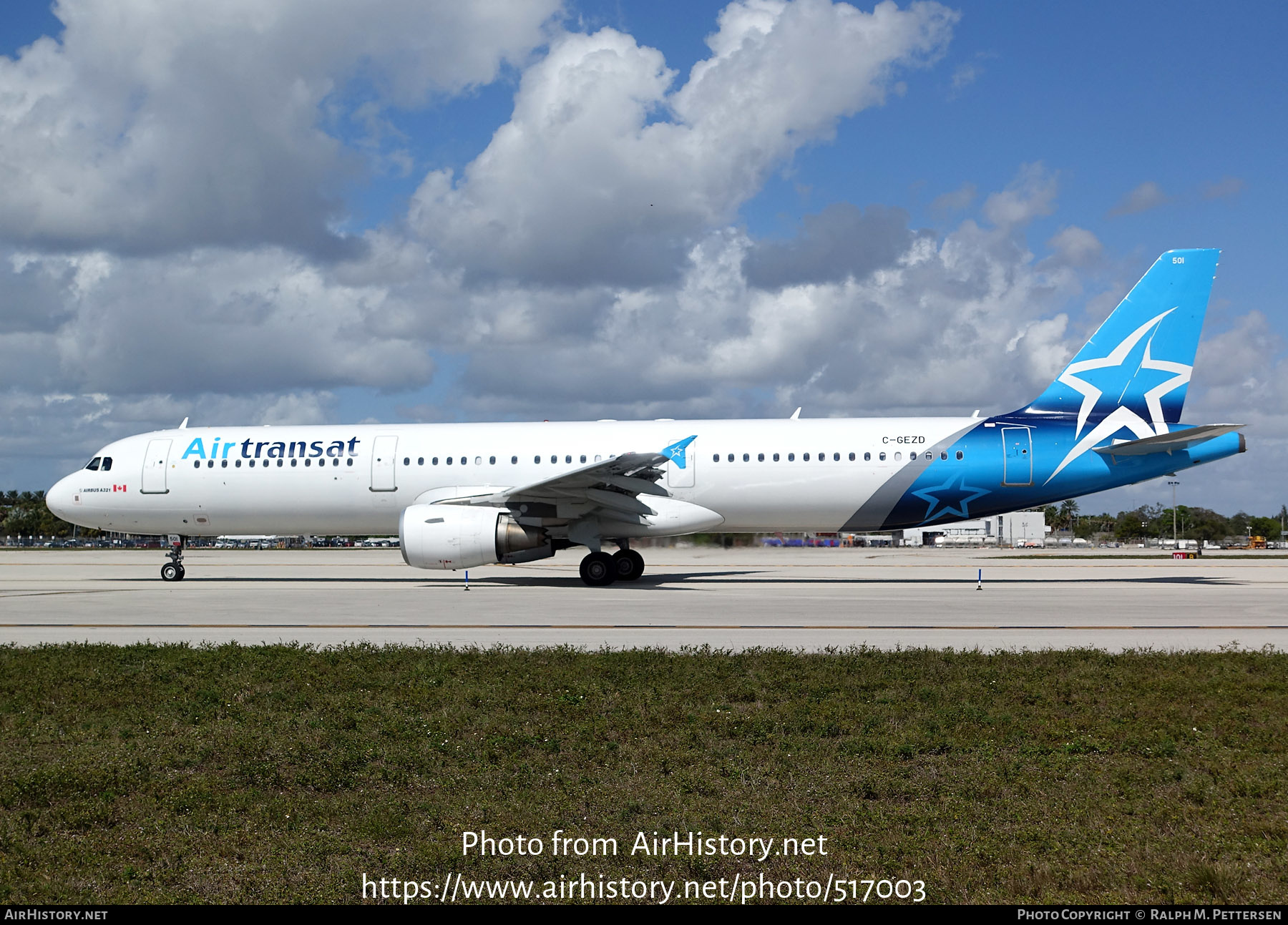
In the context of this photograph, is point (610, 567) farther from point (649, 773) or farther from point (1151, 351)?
point (649, 773)

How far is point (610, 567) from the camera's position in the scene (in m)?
22.2

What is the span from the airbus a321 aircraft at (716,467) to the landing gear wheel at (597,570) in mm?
36

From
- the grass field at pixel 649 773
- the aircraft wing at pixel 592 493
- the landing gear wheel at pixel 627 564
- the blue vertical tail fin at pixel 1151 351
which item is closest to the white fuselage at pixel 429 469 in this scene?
the aircraft wing at pixel 592 493

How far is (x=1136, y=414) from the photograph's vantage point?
22562mm

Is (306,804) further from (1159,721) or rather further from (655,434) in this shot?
(655,434)

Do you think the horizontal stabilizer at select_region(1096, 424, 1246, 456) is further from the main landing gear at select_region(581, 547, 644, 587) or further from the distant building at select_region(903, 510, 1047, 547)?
the distant building at select_region(903, 510, 1047, 547)

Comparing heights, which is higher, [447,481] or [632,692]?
[447,481]

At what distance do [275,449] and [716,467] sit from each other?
Result: 11.1 m

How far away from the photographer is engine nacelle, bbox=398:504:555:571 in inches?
809

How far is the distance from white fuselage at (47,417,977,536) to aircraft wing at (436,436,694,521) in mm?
1413

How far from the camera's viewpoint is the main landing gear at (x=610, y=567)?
22.0m

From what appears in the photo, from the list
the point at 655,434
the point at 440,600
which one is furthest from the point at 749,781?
the point at 655,434

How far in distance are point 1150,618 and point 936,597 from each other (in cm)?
450

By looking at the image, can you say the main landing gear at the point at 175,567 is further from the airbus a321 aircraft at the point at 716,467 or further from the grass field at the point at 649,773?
the grass field at the point at 649,773
